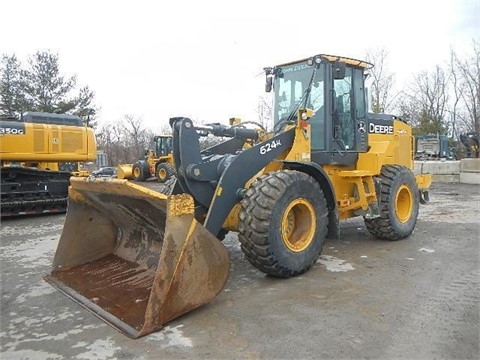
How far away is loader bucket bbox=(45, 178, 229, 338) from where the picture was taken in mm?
3293

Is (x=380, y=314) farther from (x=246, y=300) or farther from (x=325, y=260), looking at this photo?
(x=325, y=260)

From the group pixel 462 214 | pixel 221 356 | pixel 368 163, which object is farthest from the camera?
pixel 462 214

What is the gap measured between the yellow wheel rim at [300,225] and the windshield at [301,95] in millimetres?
1301

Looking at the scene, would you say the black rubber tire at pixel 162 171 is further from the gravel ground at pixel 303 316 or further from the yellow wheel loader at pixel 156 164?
the gravel ground at pixel 303 316

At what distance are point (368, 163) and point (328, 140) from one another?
83cm

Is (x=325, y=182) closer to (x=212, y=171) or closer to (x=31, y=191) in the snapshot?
(x=212, y=171)

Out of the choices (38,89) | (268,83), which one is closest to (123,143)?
(38,89)

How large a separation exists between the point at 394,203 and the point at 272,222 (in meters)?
2.78

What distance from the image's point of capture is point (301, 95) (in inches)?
229

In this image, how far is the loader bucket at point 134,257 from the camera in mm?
3293

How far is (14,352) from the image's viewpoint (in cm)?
300

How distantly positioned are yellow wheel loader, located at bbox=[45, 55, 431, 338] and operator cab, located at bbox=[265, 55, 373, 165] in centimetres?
1

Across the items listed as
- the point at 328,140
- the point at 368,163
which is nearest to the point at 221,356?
the point at 328,140

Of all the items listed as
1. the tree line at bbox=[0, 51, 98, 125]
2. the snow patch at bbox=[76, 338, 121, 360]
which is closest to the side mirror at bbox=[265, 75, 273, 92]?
the snow patch at bbox=[76, 338, 121, 360]
